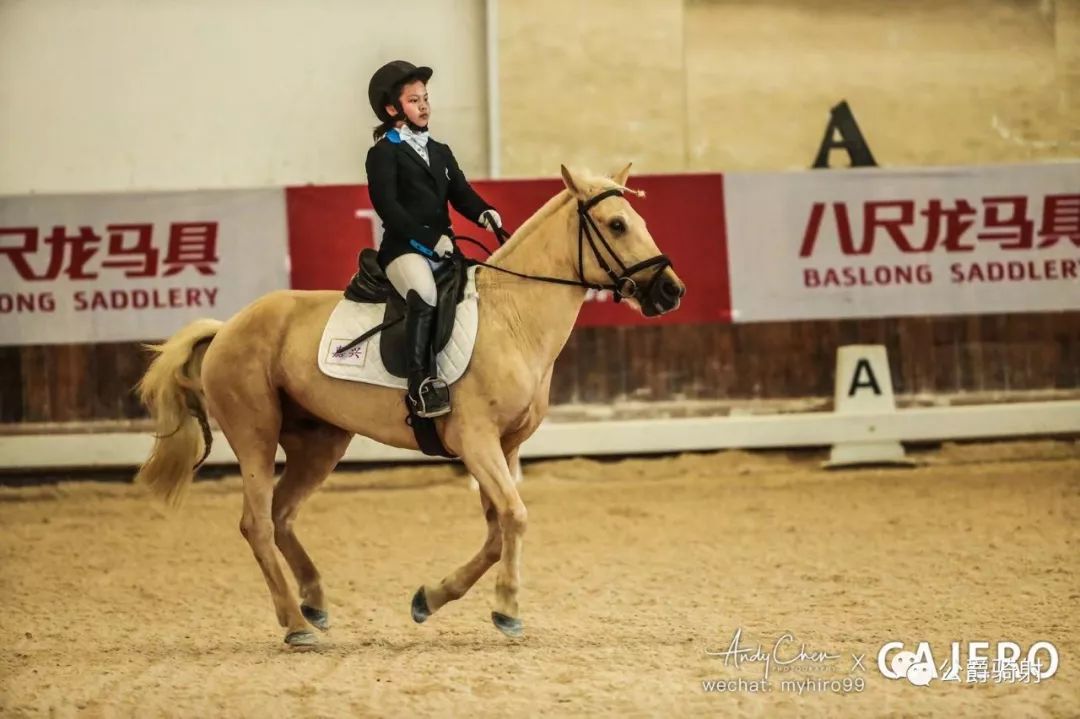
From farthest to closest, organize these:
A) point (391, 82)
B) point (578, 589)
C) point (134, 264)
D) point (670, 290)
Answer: point (134, 264) < point (578, 589) < point (391, 82) < point (670, 290)

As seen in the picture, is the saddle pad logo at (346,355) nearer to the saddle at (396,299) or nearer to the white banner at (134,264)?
the saddle at (396,299)

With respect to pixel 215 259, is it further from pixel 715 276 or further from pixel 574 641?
pixel 574 641

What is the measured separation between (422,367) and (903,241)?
5938 mm

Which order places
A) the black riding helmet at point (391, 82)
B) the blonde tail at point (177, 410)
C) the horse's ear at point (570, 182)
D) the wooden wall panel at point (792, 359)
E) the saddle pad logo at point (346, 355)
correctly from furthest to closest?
the wooden wall panel at point (792, 359)
the blonde tail at point (177, 410)
the saddle pad logo at point (346, 355)
the black riding helmet at point (391, 82)
the horse's ear at point (570, 182)

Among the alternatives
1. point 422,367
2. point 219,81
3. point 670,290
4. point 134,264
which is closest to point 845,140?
point 219,81

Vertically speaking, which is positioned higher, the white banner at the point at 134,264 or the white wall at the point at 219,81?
the white wall at the point at 219,81

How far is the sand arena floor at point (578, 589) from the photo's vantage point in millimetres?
4801

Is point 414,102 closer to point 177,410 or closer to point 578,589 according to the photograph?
point 177,410

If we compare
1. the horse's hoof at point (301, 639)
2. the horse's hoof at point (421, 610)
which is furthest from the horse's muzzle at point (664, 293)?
the horse's hoof at point (301, 639)

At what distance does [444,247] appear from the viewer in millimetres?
5840

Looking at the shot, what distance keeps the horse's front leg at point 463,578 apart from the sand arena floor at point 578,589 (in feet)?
0.55

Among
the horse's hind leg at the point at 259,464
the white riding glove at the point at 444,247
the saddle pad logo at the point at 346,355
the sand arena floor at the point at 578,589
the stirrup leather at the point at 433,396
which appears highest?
the white riding glove at the point at 444,247

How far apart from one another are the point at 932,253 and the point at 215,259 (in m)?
5.41

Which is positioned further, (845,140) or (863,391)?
(845,140)
